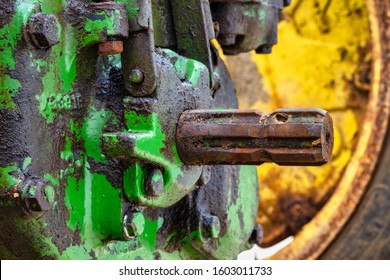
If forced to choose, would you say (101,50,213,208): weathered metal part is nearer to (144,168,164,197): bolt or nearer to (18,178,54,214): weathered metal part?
(144,168,164,197): bolt

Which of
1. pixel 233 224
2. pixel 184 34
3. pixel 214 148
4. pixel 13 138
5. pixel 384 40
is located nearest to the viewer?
pixel 13 138

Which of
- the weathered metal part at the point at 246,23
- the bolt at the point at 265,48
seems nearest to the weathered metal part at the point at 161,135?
the weathered metal part at the point at 246,23

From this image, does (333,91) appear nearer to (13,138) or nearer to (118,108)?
(118,108)

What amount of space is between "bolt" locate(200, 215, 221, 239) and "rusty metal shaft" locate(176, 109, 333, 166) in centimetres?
22

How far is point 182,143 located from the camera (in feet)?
5.44

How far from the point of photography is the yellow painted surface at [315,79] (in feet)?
8.79

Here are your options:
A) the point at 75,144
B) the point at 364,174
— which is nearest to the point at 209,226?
the point at 75,144

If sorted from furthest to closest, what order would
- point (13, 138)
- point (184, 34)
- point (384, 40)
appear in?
point (384, 40), point (184, 34), point (13, 138)

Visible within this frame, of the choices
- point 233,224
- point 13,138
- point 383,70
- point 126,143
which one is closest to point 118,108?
point 126,143

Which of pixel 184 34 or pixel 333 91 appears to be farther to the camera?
pixel 333 91

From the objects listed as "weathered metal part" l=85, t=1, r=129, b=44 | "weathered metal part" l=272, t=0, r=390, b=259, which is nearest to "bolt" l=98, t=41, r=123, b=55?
"weathered metal part" l=85, t=1, r=129, b=44

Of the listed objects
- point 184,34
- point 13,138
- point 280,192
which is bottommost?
point 280,192

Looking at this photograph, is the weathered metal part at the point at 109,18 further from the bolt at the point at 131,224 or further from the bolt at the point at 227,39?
the bolt at the point at 227,39

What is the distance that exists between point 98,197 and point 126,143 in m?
0.12
